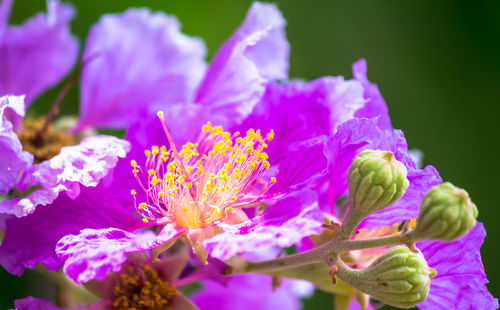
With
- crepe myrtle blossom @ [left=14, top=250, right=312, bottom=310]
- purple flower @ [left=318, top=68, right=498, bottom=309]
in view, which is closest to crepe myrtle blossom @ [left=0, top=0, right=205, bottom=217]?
crepe myrtle blossom @ [left=14, top=250, right=312, bottom=310]

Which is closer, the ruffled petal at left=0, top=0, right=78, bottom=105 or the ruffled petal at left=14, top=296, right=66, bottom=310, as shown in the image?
the ruffled petal at left=14, top=296, right=66, bottom=310

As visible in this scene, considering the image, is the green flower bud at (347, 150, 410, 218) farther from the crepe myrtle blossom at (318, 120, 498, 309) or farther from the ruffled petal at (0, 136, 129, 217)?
the ruffled petal at (0, 136, 129, 217)

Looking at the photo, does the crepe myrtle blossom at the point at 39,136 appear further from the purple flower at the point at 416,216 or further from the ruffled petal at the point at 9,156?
the purple flower at the point at 416,216

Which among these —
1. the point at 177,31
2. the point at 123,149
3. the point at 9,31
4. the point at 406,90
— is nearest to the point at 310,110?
the point at 123,149

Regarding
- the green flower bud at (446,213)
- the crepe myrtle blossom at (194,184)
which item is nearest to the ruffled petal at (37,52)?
the crepe myrtle blossom at (194,184)

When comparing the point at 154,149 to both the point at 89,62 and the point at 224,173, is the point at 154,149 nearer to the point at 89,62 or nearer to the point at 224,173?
the point at 224,173

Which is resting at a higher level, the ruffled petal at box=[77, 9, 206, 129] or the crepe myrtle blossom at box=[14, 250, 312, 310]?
the ruffled petal at box=[77, 9, 206, 129]
